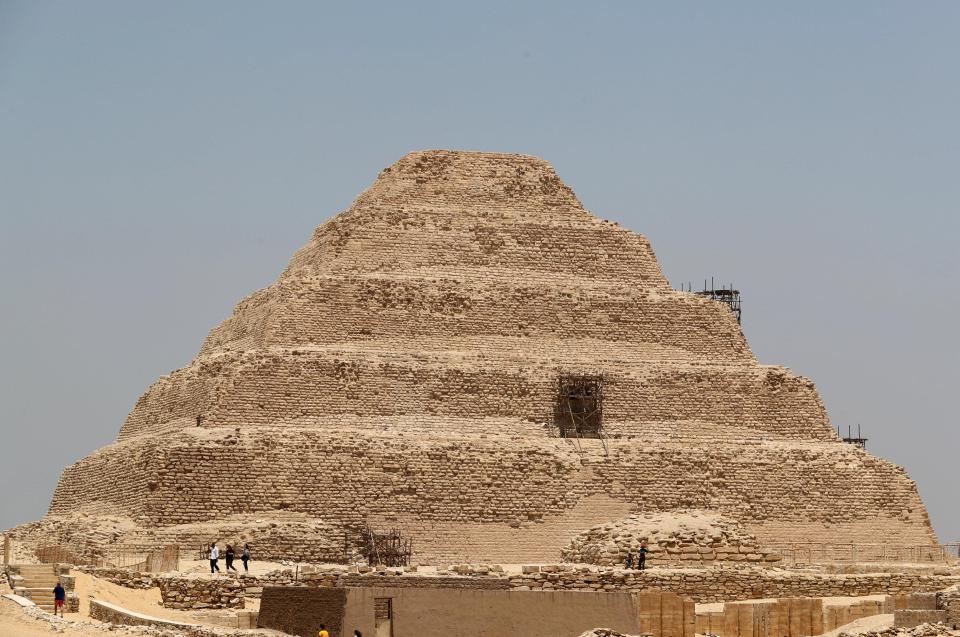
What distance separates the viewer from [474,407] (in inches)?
2398

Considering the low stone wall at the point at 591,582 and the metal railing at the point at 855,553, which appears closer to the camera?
the low stone wall at the point at 591,582

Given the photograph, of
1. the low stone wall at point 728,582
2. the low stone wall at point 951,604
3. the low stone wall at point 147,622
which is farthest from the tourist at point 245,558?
the low stone wall at point 951,604

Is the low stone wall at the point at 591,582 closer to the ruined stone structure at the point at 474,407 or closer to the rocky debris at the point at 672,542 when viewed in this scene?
the rocky debris at the point at 672,542

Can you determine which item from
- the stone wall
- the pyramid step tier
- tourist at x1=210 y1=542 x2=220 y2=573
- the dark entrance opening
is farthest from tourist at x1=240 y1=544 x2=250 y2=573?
the dark entrance opening

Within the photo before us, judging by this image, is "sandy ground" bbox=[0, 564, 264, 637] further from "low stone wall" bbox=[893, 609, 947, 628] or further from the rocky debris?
"low stone wall" bbox=[893, 609, 947, 628]

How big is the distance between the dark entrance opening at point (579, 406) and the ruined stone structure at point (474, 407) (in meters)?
0.06

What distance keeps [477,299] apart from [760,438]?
7.79m

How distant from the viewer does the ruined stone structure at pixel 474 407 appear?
189 ft

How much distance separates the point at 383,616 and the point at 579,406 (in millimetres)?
20205

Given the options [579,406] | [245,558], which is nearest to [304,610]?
[245,558]

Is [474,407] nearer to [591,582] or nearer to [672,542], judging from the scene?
[672,542]

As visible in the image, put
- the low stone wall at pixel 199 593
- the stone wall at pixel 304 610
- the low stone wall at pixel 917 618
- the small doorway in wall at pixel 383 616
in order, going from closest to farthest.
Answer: the low stone wall at pixel 917 618 < the stone wall at pixel 304 610 < the small doorway in wall at pixel 383 616 < the low stone wall at pixel 199 593

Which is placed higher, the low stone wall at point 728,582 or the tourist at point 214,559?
the tourist at point 214,559

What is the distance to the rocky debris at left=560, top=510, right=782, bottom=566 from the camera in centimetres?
5472
